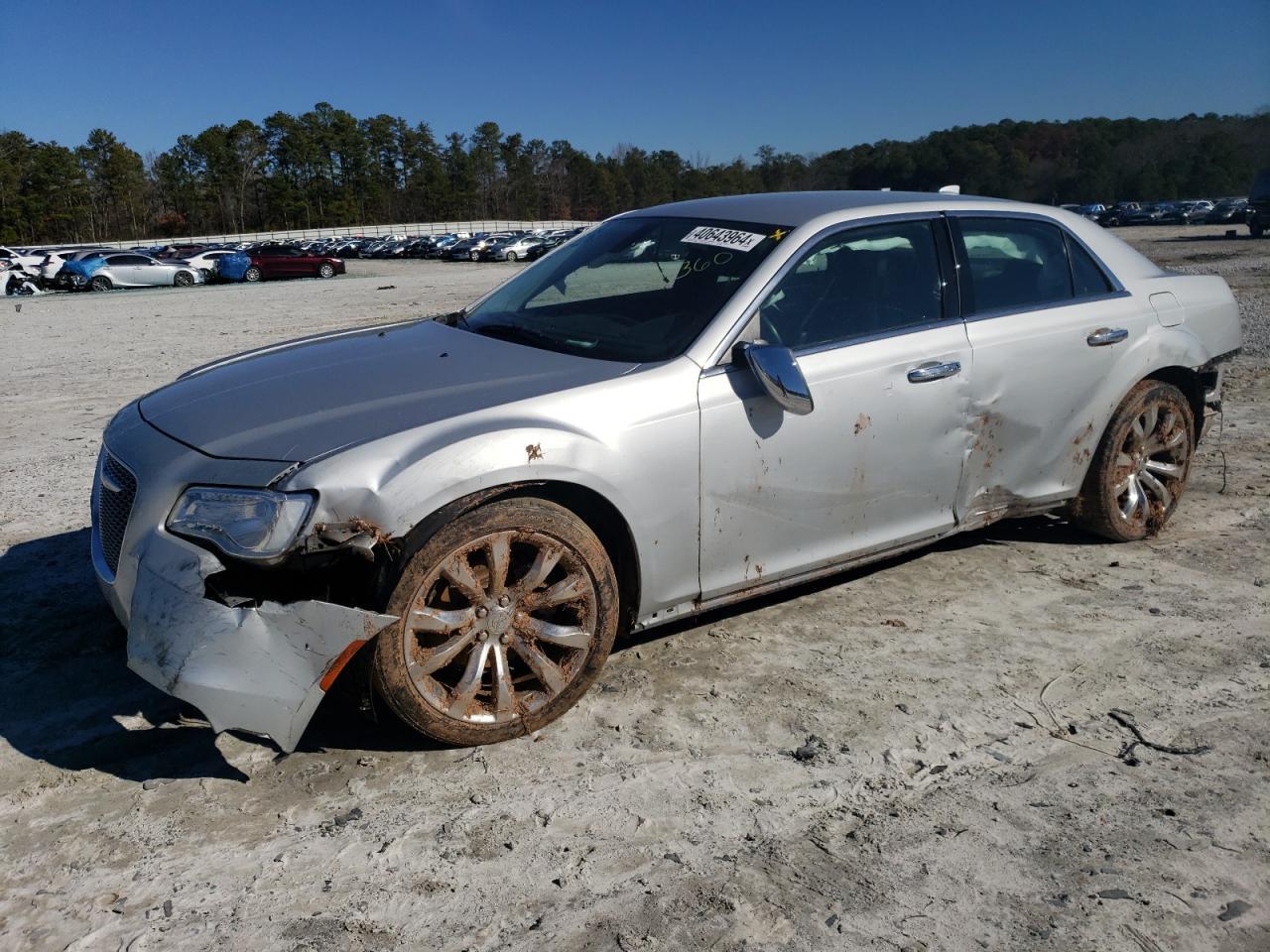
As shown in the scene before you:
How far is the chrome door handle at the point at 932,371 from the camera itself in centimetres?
400

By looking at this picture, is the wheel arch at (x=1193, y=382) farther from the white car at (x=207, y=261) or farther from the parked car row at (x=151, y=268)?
the white car at (x=207, y=261)

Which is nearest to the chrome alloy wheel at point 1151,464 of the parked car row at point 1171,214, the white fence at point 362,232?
the parked car row at point 1171,214

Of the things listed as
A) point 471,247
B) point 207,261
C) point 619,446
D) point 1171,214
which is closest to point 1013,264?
point 619,446

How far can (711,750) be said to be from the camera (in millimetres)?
3242

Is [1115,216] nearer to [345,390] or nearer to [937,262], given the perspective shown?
[937,262]

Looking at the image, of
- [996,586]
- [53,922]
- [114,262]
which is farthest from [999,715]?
[114,262]

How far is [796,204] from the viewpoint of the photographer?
4.28 meters

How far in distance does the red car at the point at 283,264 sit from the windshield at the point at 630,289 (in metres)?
38.6

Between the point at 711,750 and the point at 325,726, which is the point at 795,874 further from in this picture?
the point at 325,726

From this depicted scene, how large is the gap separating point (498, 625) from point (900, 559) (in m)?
2.43

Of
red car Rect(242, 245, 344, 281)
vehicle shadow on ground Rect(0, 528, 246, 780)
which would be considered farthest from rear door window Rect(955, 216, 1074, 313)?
red car Rect(242, 245, 344, 281)

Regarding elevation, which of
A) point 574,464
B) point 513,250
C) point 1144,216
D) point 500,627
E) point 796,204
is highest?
point 1144,216

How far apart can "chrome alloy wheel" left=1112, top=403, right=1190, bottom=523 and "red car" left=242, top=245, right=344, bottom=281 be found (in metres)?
39.5

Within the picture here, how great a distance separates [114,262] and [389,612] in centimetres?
3733
